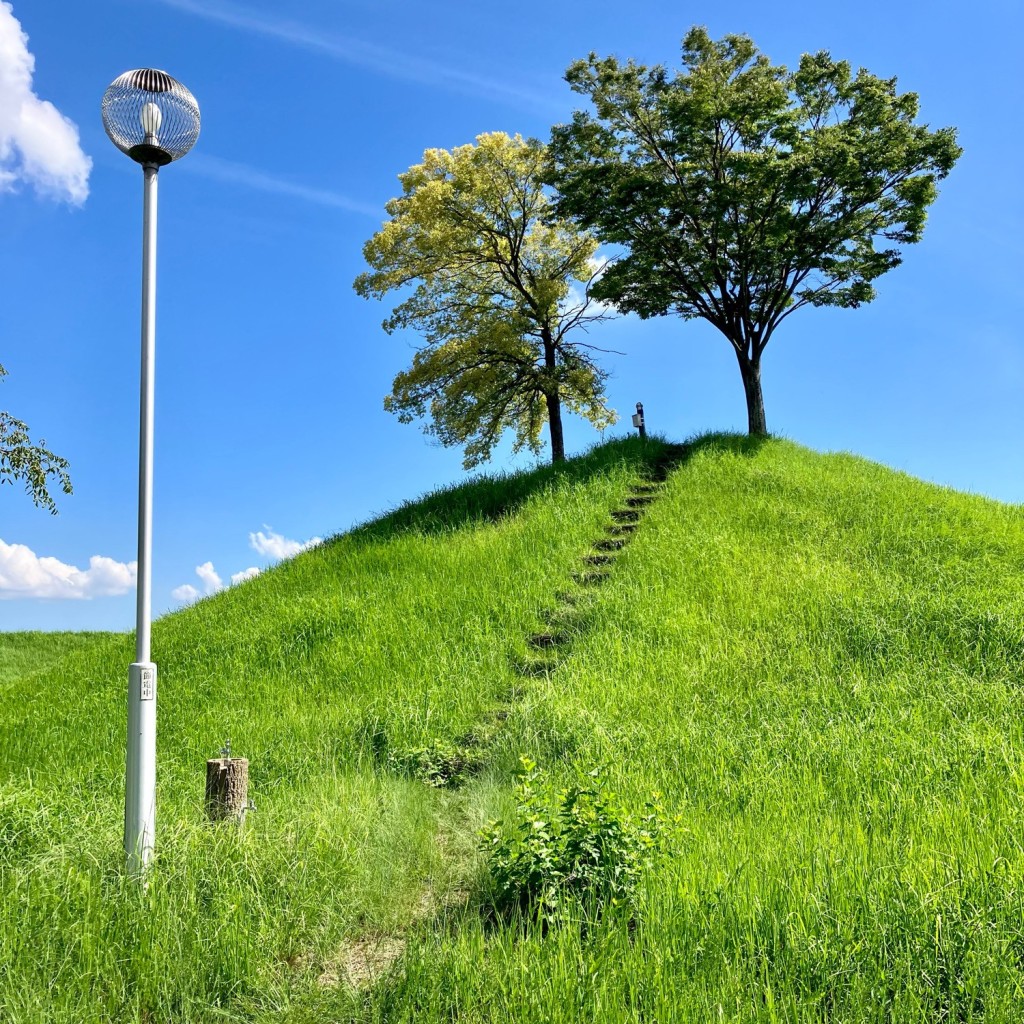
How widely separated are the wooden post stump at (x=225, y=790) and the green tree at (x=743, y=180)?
17.5 meters

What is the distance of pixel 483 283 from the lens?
25141 millimetres

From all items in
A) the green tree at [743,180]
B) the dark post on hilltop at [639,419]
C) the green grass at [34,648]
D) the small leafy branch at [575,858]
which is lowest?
the small leafy branch at [575,858]

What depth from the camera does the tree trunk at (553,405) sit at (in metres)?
23.9

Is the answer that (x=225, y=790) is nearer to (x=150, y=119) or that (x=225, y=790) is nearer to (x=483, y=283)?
(x=150, y=119)

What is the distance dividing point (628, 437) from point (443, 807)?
1477 centimetres

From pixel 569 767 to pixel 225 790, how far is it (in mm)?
3010

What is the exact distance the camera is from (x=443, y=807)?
678cm

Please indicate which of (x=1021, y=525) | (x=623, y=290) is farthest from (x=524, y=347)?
(x=1021, y=525)

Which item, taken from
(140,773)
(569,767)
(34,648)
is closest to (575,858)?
(569,767)

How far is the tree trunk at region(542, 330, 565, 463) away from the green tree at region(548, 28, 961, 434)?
351 cm

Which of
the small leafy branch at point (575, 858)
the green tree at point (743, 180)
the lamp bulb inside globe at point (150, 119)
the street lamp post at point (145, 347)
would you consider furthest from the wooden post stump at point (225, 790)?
the green tree at point (743, 180)

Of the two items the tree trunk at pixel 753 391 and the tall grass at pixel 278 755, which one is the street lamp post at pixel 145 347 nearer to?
the tall grass at pixel 278 755

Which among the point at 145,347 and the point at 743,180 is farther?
the point at 743,180

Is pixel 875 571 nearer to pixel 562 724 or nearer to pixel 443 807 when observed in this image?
pixel 562 724
